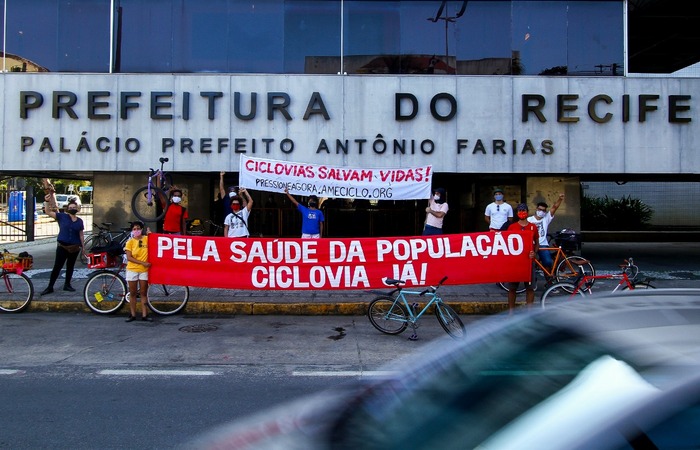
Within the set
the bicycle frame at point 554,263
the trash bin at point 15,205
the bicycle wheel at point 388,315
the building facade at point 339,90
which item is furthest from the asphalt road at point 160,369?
the trash bin at point 15,205

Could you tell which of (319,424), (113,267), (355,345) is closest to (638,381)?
(319,424)

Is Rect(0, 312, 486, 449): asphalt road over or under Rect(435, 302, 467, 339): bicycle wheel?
under

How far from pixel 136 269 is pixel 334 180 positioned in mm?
4728

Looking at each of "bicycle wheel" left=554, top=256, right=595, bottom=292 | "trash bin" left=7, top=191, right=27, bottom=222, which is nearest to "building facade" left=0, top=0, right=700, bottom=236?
"bicycle wheel" left=554, top=256, right=595, bottom=292

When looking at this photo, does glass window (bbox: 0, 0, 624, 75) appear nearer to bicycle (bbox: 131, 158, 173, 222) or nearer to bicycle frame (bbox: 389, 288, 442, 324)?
bicycle (bbox: 131, 158, 173, 222)

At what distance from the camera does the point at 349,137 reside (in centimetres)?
1406

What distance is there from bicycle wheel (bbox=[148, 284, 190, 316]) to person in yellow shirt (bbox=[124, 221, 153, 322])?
1.37ft

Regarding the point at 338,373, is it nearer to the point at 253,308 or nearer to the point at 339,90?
the point at 253,308

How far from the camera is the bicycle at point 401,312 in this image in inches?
308

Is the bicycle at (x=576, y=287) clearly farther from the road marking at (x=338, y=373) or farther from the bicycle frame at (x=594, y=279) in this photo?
the road marking at (x=338, y=373)

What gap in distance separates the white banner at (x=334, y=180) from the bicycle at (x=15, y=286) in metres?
4.37

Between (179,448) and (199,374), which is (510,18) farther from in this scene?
(179,448)

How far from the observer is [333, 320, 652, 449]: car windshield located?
2.03 meters

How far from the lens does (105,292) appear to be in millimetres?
9820
